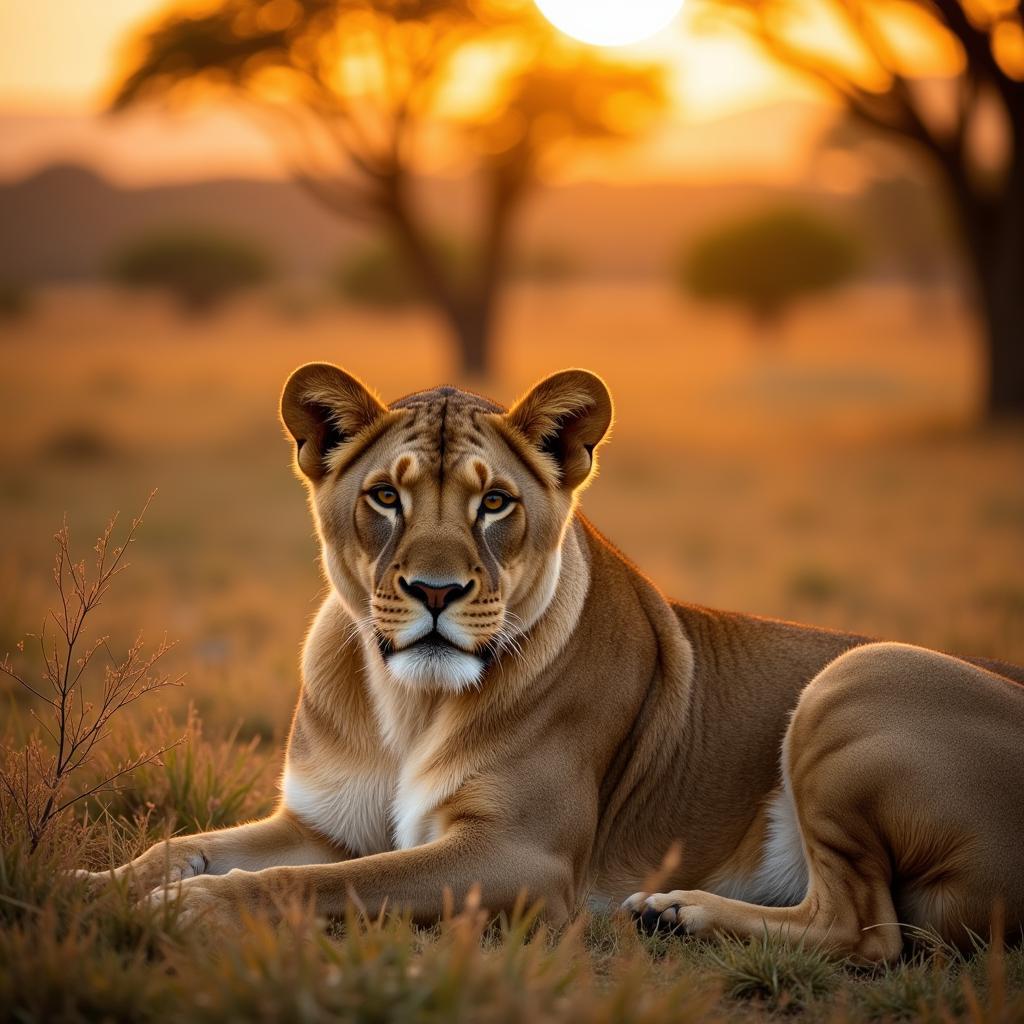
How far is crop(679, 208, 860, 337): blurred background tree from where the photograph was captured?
134ft

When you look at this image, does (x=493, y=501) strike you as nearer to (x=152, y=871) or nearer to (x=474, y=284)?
(x=152, y=871)

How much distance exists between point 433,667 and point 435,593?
23cm

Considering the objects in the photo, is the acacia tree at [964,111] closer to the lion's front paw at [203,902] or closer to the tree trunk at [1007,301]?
Result: the tree trunk at [1007,301]

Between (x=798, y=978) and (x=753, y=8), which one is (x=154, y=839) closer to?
(x=798, y=978)

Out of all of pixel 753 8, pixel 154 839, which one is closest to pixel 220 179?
pixel 753 8

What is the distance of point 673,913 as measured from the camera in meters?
3.97

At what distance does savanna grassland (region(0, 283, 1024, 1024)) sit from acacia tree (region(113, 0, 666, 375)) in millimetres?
3365

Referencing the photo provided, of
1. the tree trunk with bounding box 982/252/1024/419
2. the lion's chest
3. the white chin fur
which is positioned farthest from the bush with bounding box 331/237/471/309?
the white chin fur

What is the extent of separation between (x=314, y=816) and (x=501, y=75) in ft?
79.9

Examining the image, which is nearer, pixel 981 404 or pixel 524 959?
pixel 524 959

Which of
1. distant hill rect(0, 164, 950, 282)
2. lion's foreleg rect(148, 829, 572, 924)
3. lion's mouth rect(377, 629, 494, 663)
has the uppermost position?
distant hill rect(0, 164, 950, 282)

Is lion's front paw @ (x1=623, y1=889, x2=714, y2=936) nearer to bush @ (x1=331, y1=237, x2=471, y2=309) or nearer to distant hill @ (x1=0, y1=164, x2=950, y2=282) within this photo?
bush @ (x1=331, y1=237, x2=471, y2=309)

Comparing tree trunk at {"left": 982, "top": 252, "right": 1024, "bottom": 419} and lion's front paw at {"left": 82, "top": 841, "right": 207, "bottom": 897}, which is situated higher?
tree trunk at {"left": 982, "top": 252, "right": 1024, "bottom": 419}

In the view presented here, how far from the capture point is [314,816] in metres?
4.24
